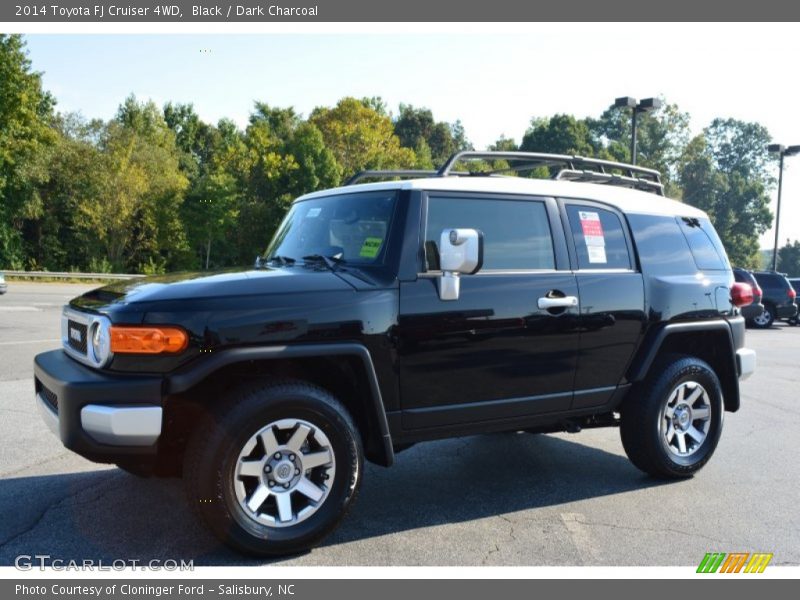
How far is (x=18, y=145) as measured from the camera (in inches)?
1340

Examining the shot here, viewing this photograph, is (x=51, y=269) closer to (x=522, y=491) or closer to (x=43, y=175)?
(x=43, y=175)

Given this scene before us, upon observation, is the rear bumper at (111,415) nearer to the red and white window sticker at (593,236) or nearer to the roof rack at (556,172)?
the roof rack at (556,172)

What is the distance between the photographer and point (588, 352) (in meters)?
4.54

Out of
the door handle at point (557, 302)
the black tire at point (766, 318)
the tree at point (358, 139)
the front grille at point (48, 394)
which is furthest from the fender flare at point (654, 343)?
the tree at point (358, 139)

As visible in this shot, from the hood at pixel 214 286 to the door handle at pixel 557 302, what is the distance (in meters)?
1.30

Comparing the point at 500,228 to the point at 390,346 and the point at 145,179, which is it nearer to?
the point at 390,346

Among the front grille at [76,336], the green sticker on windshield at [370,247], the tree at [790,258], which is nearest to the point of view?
the front grille at [76,336]

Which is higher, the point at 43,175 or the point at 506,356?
the point at 43,175

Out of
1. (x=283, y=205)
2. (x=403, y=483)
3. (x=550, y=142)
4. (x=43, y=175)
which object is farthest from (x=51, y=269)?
(x=550, y=142)

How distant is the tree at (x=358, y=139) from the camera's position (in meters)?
47.6

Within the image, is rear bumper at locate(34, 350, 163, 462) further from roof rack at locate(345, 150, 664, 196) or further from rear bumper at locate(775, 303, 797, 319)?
rear bumper at locate(775, 303, 797, 319)

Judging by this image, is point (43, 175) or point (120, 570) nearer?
point (120, 570)

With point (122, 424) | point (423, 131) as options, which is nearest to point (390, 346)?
point (122, 424)

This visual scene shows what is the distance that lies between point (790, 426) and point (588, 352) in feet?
12.0
